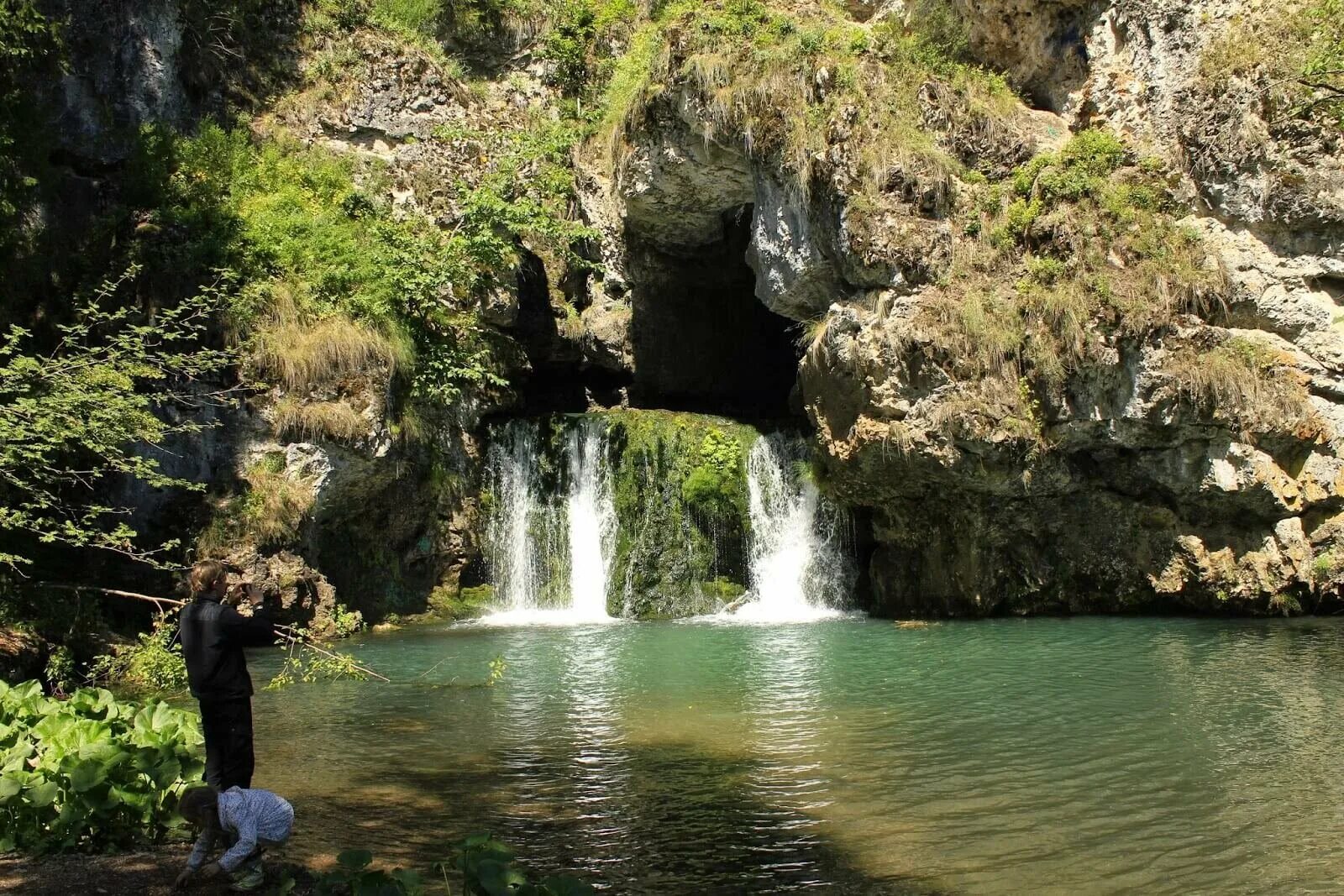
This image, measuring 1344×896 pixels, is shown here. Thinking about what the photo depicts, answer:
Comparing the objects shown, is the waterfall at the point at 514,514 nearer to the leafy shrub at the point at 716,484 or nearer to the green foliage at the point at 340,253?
the green foliage at the point at 340,253

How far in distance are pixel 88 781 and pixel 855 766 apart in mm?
4474

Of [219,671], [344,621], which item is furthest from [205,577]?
[344,621]

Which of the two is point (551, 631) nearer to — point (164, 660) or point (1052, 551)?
point (164, 660)

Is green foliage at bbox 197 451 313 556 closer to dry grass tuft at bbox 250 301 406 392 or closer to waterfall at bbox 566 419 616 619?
dry grass tuft at bbox 250 301 406 392

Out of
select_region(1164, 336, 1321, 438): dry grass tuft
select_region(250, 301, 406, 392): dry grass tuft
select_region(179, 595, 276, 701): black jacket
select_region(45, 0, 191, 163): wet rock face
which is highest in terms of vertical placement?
select_region(45, 0, 191, 163): wet rock face

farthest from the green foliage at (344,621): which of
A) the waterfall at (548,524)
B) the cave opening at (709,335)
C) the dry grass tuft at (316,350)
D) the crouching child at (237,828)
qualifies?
the crouching child at (237,828)

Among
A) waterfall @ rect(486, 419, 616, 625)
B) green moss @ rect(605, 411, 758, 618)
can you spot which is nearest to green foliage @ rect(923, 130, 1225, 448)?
green moss @ rect(605, 411, 758, 618)

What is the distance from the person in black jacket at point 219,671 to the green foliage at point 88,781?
1.75ft

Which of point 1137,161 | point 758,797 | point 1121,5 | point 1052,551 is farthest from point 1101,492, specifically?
point 758,797

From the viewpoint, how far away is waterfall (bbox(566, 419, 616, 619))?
16.7m

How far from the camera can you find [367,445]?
14.8 meters

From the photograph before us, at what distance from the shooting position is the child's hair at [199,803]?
449cm

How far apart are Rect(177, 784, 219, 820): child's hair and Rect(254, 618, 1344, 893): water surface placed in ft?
2.79

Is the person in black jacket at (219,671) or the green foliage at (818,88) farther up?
the green foliage at (818,88)
